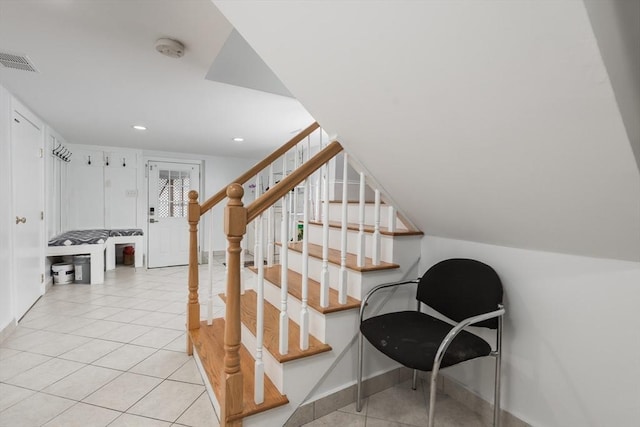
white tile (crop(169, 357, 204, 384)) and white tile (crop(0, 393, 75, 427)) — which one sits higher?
white tile (crop(0, 393, 75, 427))

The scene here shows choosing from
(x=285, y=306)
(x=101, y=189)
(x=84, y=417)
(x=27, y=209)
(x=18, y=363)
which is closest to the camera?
(x=285, y=306)

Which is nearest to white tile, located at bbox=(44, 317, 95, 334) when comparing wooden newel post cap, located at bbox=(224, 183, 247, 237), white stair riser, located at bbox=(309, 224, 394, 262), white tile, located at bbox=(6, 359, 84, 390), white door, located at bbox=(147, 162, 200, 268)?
white tile, located at bbox=(6, 359, 84, 390)

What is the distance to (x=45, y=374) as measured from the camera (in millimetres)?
2006

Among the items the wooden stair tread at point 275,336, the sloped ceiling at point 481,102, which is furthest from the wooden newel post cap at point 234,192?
the wooden stair tread at point 275,336

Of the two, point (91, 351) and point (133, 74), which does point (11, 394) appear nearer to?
point (91, 351)

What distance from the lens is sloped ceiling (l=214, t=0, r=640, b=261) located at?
0.75 m

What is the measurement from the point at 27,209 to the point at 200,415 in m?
3.07

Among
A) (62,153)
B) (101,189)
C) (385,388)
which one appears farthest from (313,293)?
(101,189)

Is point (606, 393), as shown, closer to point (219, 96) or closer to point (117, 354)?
point (117, 354)

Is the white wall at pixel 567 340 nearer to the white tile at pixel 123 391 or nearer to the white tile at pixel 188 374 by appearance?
the white tile at pixel 188 374

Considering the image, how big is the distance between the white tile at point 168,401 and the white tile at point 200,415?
0.13 feet

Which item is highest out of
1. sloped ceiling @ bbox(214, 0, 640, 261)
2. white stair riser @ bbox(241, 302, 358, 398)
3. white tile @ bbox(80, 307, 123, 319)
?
sloped ceiling @ bbox(214, 0, 640, 261)

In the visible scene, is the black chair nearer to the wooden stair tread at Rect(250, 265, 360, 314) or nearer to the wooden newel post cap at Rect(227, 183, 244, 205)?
the wooden stair tread at Rect(250, 265, 360, 314)

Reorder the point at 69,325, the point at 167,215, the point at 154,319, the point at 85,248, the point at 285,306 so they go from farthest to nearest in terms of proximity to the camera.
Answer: the point at 167,215 < the point at 85,248 < the point at 154,319 < the point at 69,325 < the point at 285,306
